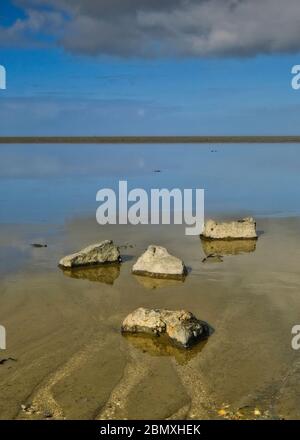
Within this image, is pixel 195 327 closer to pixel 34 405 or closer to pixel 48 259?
pixel 34 405

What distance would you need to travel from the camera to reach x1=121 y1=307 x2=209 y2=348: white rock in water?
878 centimetres

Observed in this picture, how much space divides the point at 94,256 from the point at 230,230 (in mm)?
5118

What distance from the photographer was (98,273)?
13055 mm

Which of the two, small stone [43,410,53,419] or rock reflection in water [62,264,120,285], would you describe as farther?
rock reflection in water [62,264,120,285]

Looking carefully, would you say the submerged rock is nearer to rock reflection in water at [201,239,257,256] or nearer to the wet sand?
the wet sand

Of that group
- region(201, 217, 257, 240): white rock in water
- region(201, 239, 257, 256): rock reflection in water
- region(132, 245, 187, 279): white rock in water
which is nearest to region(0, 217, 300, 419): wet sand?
region(201, 239, 257, 256): rock reflection in water

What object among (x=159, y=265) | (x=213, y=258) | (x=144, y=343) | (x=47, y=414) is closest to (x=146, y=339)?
(x=144, y=343)

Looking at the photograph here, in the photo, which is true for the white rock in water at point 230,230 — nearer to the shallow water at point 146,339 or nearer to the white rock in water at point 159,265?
the shallow water at point 146,339

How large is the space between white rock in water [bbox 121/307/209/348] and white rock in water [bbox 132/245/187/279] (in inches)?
126

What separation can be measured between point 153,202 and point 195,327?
17.7m

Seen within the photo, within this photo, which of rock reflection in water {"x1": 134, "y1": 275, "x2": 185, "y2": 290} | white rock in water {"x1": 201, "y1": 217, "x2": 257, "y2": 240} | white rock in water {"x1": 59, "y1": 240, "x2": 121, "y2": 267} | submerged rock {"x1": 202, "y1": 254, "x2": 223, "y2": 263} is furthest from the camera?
white rock in water {"x1": 201, "y1": 217, "x2": 257, "y2": 240}

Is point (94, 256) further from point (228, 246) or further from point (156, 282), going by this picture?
point (228, 246)

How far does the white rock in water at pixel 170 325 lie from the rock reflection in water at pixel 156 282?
2.52 meters

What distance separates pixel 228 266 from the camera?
539 inches
